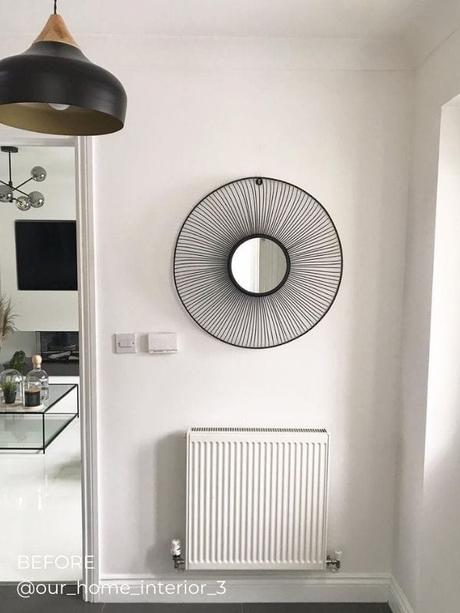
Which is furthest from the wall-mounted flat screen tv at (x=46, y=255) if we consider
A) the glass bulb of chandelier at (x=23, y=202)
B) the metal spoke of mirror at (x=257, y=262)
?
the metal spoke of mirror at (x=257, y=262)

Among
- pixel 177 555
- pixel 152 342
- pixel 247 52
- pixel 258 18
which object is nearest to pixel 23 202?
pixel 152 342

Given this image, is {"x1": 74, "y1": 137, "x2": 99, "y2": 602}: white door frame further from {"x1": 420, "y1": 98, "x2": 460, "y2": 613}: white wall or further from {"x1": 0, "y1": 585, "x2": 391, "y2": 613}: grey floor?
{"x1": 420, "y1": 98, "x2": 460, "y2": 613}: white wall

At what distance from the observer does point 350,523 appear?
214cm

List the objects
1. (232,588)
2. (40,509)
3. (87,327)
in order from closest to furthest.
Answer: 1. (87,327)
2. (232,588)
3. (40,509)

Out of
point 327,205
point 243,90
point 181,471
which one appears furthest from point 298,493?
point 243,90

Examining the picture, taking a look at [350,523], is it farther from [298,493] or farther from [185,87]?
[185,87]

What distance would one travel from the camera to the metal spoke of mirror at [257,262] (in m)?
2.00

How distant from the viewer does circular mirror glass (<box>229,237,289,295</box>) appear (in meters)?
2.01

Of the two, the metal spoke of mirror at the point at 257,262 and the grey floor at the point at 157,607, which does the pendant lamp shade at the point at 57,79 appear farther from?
the grey floor at the point at 157,607

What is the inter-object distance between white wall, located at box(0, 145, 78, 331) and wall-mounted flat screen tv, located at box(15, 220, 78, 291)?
0.07 meters

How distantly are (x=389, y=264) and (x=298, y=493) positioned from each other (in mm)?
1077

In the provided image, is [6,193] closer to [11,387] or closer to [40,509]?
[11,387]

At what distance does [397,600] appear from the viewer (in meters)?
2.06

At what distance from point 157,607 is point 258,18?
8.23 feet
